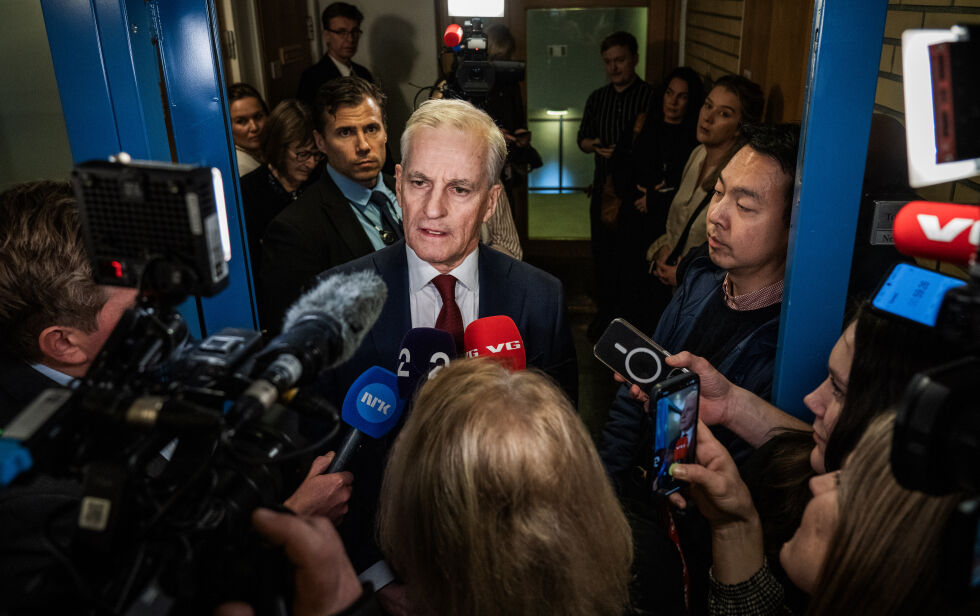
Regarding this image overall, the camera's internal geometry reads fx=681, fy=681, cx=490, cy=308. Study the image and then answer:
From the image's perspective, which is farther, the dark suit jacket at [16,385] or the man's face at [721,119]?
the man's face at [721,119]

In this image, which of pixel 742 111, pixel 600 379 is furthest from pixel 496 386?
pixel 600 379

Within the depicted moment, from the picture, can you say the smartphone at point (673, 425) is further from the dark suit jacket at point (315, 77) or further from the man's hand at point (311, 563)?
the dark suit jacket at point (315, 77)

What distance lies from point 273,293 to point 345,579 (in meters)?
1.60

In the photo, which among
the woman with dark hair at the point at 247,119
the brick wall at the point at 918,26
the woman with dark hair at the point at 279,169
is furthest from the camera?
the woman with dark hair at the point at 247,119

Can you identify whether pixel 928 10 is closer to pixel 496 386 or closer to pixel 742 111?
pixel 742 111

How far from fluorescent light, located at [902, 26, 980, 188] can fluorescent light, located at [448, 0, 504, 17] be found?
3646 millimetres

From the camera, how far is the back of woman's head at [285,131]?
126 inches

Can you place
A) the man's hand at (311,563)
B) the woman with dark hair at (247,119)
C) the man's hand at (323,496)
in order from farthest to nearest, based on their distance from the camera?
the woman with dark hair at (247,119) → the man's hand at (323,496) → the man's hand at (311,563)

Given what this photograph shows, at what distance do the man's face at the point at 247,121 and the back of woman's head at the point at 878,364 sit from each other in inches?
131

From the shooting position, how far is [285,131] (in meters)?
3.21

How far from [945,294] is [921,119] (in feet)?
0.76

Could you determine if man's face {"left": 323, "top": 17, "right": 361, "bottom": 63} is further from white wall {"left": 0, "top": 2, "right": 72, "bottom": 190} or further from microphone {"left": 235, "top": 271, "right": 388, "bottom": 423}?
microphone {"left": 235, "top": 271, "right": 388, "bottom": 423}

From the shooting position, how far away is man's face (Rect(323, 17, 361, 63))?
16.3 ft

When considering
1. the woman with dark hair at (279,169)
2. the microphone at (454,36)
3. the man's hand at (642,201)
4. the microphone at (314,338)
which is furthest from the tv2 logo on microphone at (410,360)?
the man's hand at (642,201)
